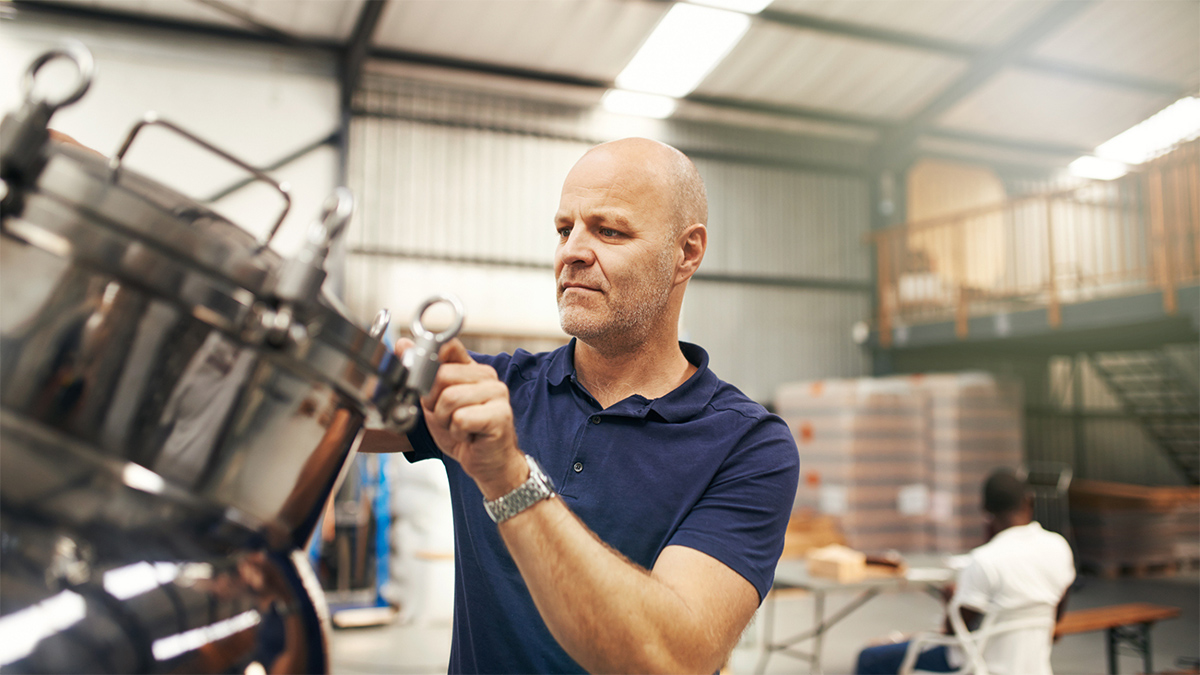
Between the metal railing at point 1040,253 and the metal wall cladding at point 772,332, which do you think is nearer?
the metal railing at point 1040,253

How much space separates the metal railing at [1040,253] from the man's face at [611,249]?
873 cm

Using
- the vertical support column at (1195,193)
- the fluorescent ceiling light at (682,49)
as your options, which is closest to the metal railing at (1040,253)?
the vertical support column at (1195,193)

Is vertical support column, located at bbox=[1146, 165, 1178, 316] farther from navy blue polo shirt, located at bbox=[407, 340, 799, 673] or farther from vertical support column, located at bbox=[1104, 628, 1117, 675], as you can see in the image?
navy blue polo shirt, located at bbox=[407, 340, 799, 673]

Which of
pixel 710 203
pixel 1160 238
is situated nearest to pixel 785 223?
pixel 710 203

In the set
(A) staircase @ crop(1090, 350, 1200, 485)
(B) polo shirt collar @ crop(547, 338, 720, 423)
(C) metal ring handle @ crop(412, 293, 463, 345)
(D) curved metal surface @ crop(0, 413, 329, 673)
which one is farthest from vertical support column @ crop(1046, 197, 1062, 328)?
(D) curved metal surface @ crop(0, 413, 329, 673)

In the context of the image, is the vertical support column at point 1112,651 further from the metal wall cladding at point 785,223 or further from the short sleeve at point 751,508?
the metal wall cladding at point 785,223

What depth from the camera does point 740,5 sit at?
10.0 m

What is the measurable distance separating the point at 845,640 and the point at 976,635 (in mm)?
2943

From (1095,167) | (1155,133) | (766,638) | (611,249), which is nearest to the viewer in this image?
(611,249)

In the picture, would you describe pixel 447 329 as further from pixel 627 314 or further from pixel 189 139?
pixel 627 314

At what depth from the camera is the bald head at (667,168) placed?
1547 mm

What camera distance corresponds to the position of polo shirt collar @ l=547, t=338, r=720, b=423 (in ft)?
5.04

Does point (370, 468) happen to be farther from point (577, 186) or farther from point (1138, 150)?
point (1138, 150)

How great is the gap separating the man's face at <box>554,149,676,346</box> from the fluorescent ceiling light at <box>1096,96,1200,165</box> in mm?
14419
